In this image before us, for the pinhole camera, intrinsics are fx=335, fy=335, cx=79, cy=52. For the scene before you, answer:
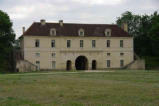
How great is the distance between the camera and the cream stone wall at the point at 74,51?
182 feet

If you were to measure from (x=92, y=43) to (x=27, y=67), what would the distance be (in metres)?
13.0

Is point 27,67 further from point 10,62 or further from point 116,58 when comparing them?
point 116,58

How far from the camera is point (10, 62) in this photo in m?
58.2

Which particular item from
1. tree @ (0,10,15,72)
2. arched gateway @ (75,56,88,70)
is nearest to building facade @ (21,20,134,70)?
arched gateway @ (75,56,88,70)

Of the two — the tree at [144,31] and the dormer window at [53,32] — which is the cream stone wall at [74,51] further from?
the tree at [144,31]

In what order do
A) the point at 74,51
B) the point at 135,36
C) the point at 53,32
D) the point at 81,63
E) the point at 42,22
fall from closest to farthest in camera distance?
1. the point at 53,32
2. the point at 42,22
3. the point at 74,51
4. the point at 81,63
5. the point at 135,36

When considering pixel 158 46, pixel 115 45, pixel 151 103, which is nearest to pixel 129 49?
pixel 115 45

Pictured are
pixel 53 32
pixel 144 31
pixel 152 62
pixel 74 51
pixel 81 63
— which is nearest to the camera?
pixel 53 32

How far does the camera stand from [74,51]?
2276 inches

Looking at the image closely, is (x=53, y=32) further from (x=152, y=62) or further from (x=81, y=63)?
(x=152, y=62)

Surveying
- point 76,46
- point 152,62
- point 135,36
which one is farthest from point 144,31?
point 76,46

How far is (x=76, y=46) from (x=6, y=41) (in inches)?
481

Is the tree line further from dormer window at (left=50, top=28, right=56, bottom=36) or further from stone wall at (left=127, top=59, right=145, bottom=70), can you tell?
dormer window at (left=50, top=28, right=56, bottom=36)

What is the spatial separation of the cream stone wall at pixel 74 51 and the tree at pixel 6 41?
156 inches
